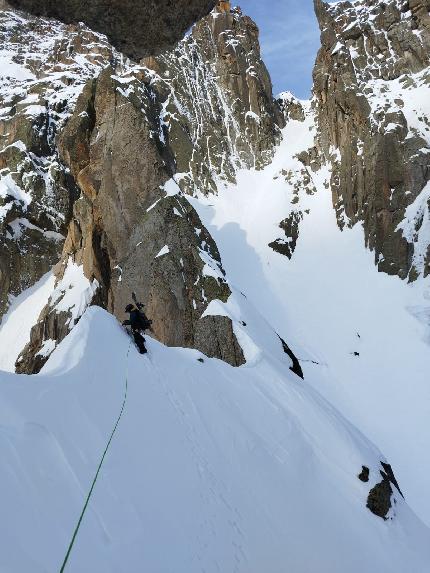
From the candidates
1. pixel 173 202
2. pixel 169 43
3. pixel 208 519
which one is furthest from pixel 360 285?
pixel 208 519

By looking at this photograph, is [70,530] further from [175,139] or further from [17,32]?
[17,32]

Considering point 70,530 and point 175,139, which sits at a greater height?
point 175,139

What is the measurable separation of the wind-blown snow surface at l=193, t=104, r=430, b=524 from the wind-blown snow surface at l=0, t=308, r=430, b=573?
14.2 meters

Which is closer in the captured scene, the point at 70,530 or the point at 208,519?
the point at 70,530

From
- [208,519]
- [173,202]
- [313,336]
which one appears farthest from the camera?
[313,336]

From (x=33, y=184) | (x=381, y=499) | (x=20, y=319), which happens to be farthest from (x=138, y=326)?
(x=33, y=184)

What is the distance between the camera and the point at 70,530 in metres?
4.64

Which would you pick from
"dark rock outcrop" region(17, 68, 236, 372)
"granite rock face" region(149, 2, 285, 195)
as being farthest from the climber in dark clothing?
"granite rock face" region(149, 2, 285, 195)

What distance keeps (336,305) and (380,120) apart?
2154cm

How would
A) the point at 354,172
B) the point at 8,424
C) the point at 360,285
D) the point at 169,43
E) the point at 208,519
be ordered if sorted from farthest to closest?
the point at 354,172 → the point at 360,285 → the point at 169,43 → the point at 208,519 → the point at 8,424

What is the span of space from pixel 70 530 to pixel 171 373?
25.4 feet

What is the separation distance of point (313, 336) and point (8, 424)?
1464 inches

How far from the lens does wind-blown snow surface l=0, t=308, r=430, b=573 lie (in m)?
4.89

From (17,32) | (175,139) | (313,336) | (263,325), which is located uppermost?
(17,32)
